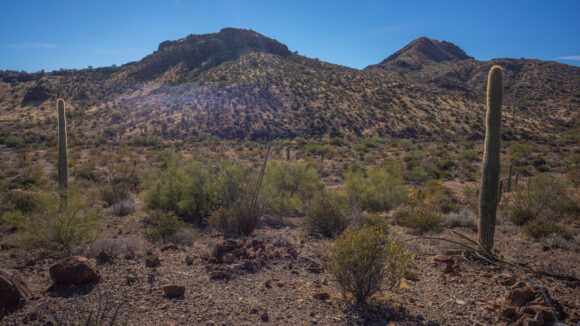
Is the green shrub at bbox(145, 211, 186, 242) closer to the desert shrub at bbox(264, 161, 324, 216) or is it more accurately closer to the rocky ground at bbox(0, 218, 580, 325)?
the rocky ground at bbox(0, 218, 580, 325)

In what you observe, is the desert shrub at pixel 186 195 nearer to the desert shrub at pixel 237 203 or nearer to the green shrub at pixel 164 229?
the desert shrub at pixel 237 203

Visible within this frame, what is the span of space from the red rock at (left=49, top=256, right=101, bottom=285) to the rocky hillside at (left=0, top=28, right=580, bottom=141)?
3173 centimetres

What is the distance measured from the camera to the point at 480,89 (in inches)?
2370

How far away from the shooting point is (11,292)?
4.30 metres

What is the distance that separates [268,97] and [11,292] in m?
40.8

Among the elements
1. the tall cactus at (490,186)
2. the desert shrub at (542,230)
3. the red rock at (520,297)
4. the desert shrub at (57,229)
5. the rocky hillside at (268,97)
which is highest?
the rocky hillside at (268,97)

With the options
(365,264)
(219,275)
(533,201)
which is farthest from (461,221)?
(219,275)

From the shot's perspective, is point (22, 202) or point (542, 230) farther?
point (22, 202)

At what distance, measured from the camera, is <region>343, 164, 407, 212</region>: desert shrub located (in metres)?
11.3

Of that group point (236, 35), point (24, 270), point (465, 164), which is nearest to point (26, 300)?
point (24, 270)

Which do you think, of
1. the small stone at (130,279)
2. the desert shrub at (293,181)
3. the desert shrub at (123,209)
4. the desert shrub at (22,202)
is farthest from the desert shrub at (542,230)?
the desert shrub at (22,202)

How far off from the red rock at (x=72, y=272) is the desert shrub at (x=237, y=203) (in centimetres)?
372

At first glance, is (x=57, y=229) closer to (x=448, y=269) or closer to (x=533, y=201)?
(x=448, y=269)

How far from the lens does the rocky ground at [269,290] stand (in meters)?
4.35
